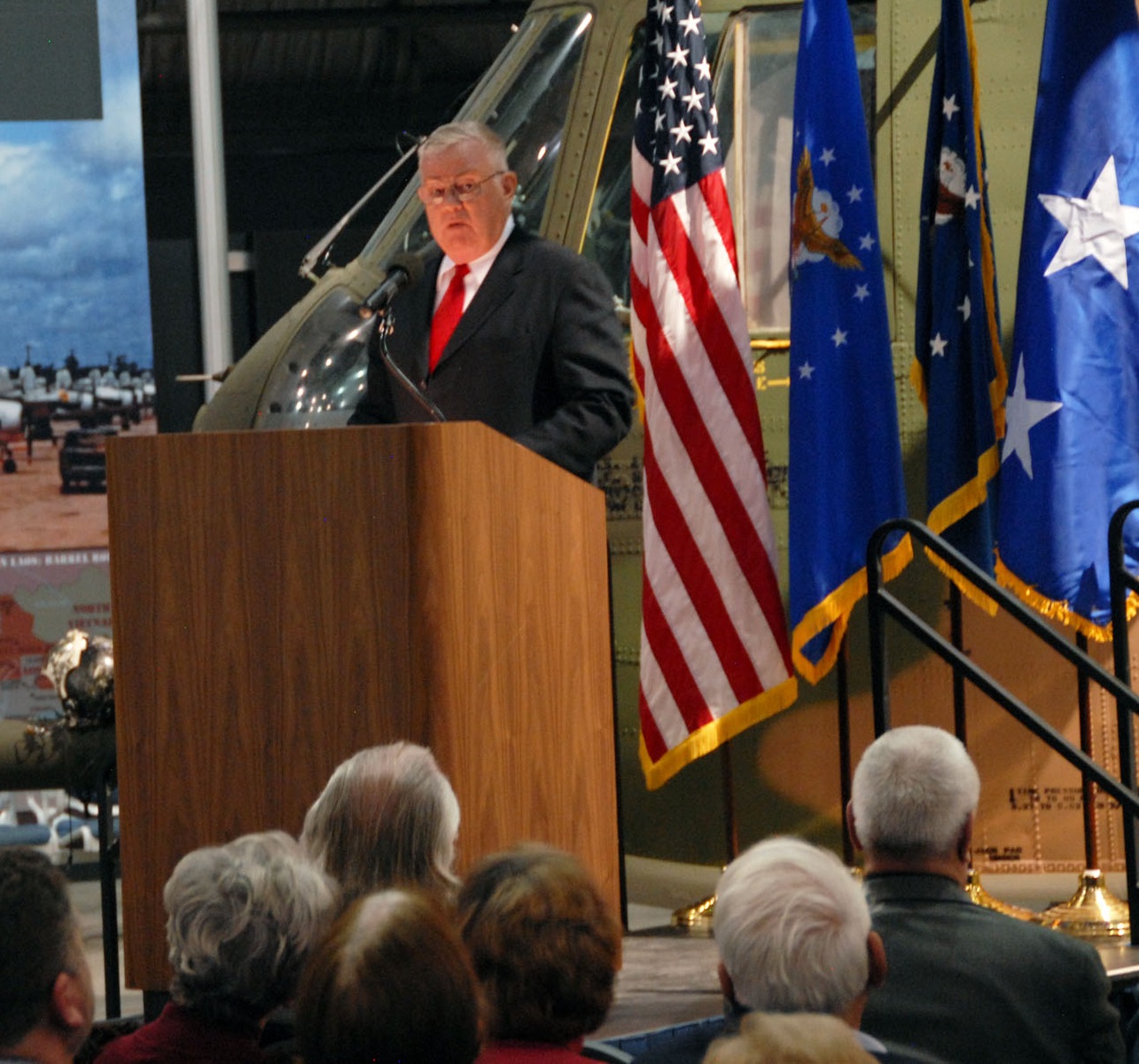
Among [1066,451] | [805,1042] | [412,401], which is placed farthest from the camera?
[1066,451]

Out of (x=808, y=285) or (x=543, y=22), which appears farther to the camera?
(x=543, y=22)

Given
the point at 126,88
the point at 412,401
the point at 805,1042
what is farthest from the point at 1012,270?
the point at 126,88

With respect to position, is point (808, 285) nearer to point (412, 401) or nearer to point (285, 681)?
point (412, 401)

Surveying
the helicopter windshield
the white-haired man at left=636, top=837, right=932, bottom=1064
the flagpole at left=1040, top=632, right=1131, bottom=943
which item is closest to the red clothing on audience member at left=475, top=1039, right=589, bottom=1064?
the white-haired man at left=636, top=837, right=932, bottom=1064

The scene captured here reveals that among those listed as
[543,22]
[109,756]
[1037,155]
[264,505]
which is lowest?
[109,756]

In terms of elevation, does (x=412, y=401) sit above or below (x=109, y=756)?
above

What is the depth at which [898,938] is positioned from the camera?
3.09 metres

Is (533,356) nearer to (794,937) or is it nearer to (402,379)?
(402,379)

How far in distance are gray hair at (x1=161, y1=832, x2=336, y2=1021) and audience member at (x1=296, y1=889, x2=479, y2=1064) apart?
608 mm

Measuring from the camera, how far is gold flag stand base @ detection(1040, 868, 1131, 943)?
465 cm

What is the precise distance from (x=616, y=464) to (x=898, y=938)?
2.68 metres

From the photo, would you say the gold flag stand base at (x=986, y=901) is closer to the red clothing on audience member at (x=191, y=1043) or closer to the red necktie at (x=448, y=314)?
the red necktie at (x=448, y=314)

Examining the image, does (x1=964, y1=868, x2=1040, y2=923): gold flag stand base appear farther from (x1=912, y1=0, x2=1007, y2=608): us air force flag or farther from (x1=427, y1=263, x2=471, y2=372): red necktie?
(x1=427, y1=263, x2=471, y2=372): red necktie

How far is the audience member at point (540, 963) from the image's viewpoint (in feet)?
8.07
